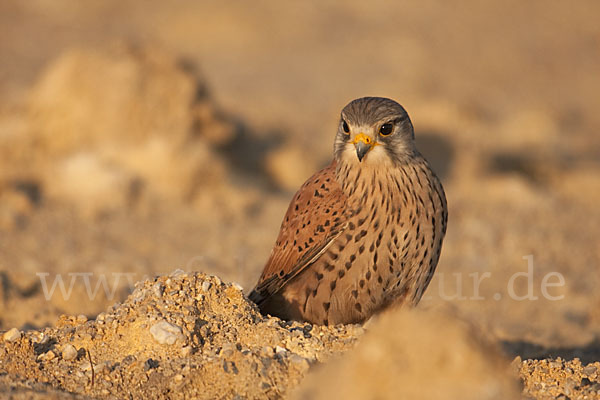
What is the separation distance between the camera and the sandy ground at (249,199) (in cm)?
341

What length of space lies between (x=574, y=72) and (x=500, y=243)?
10170 millimetres

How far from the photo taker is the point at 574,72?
17.2 meters

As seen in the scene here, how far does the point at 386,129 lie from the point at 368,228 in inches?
23.0

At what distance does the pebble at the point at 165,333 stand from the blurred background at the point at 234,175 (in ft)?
7.00

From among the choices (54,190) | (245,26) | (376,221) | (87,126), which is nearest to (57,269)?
(54,190)

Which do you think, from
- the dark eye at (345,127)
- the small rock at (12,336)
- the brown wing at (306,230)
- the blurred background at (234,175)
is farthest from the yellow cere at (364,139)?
the small rock at (12,336)

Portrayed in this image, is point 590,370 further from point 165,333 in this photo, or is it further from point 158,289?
point 158,289

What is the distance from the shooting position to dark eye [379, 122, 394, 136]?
4.60m

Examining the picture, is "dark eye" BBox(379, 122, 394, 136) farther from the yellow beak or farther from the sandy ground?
the sandy ground

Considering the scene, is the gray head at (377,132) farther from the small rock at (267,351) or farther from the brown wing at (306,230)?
the small rock at (267,351)

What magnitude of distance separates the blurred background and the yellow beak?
1.79 meters

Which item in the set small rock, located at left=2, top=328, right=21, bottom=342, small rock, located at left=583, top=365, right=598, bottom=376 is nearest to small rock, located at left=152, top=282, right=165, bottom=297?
small rock, located at left=2, top=328, right=21, bottom=342

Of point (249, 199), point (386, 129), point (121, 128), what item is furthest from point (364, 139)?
point (121, 128)

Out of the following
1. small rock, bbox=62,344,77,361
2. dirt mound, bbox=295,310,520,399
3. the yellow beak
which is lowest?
small rock, bbox=62,344,77,361
